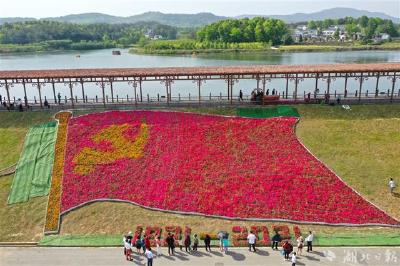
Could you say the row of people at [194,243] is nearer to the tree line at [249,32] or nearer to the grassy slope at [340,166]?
the grassy slope at [340,166]

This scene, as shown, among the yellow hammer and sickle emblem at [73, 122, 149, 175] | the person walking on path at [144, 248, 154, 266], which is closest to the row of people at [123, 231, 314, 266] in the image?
the person walking on path at [144, 248, 154, 266]

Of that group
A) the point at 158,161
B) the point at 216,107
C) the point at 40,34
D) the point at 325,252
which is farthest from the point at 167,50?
the point at 325,252

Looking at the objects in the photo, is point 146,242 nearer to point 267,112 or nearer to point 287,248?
point 287,248

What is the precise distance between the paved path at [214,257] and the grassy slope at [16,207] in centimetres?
221

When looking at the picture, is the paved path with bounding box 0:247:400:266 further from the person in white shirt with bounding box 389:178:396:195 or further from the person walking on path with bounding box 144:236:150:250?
the person in white shirt with bounding box 389:178:396:195

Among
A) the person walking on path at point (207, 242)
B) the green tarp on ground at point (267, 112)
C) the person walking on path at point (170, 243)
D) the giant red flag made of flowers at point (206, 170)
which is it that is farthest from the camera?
the green tarp on ground at point (267, 112)

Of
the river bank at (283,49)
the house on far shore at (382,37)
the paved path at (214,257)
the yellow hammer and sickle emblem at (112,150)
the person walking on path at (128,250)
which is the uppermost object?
the house on far shore at (382,37)

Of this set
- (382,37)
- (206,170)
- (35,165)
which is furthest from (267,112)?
(382,37)

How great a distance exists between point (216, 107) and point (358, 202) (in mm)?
17587

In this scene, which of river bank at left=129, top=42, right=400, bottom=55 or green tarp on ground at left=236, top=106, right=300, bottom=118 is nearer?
green tarp on ground at left=236, top=106, right=300, bottom=118

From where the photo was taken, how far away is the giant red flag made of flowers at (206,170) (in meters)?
25.5

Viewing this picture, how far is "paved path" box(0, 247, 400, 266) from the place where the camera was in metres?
20.6

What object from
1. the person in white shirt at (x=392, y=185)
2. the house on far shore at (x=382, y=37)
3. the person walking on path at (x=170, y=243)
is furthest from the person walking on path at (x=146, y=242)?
the house on far shore at (x=382, y=37)

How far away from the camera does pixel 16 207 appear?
89.5 ft
